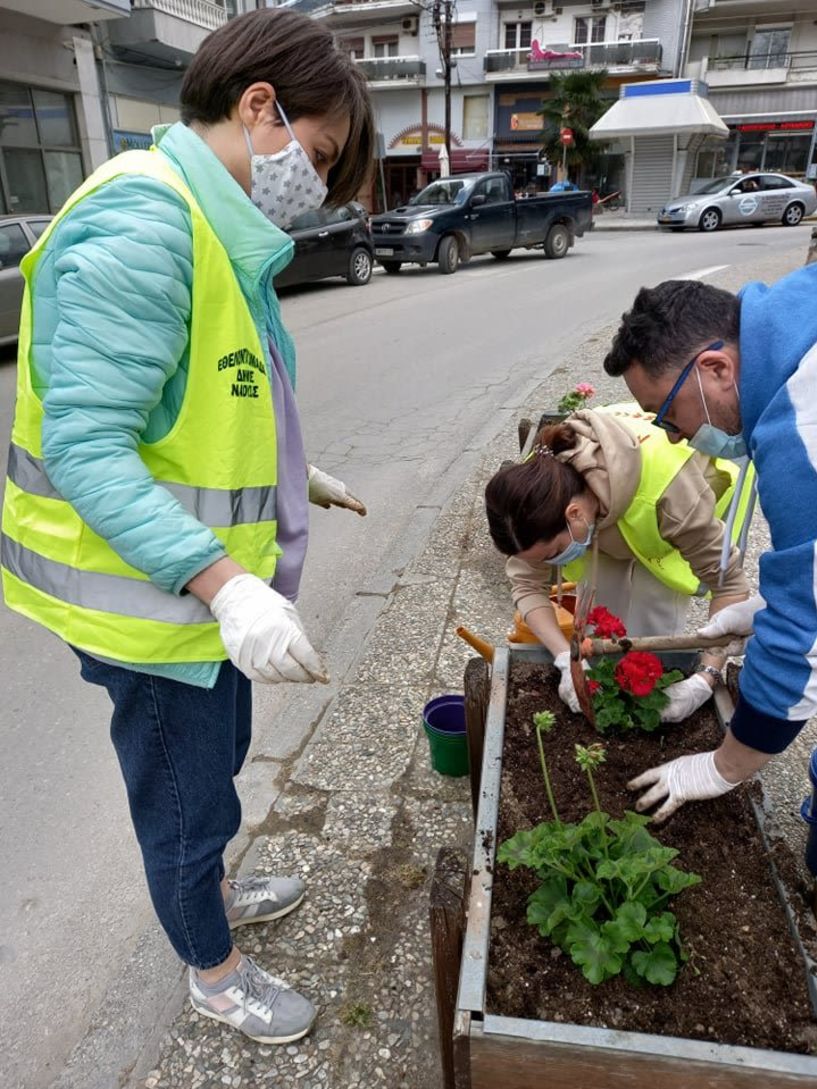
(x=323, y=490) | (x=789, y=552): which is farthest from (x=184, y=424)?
(x=789, y=552)

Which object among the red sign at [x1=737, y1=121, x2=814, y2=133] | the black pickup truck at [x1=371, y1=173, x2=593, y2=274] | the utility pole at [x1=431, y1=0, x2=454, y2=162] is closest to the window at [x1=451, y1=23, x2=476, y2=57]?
the utility pole at [x1=431, y1=0, x2=454, y2=162]

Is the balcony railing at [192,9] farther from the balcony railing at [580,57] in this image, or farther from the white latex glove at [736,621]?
the balcony railing at [580,57]

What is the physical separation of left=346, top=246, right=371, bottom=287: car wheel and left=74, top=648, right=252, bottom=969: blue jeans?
487 inches

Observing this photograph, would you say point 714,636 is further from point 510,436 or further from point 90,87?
point 90,87

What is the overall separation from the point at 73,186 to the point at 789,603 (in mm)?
18140

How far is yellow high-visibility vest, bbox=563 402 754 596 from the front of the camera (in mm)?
2379

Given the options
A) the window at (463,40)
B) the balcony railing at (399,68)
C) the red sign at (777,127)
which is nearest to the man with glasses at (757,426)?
the red sign at (777,127)

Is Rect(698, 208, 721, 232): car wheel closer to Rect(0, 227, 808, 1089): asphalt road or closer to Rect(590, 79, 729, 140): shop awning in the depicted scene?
Rect(590, 79, 729, 140): shop awning

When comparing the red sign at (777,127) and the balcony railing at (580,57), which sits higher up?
the balcony railing at (580,57)

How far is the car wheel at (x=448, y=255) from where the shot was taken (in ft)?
46.8

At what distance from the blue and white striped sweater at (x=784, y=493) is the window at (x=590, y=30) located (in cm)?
4057

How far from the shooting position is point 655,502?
238 cm

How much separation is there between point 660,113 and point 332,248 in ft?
75.8

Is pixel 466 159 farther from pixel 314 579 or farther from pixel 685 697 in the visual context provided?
pixel 685 697
